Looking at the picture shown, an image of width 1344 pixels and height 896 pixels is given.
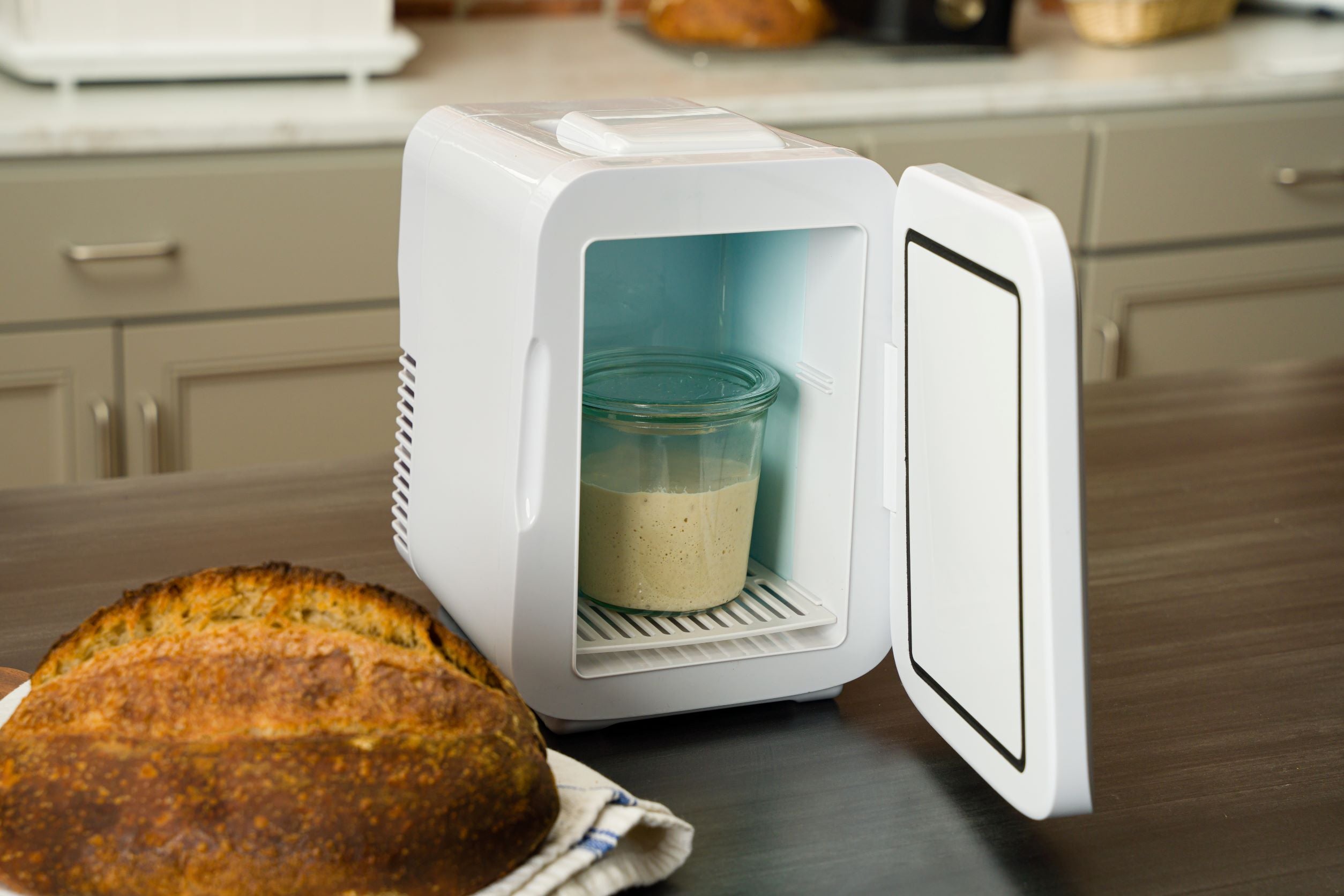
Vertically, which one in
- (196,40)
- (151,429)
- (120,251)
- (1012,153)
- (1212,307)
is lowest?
(151,429)

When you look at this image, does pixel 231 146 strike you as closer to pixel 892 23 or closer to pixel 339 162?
pixel 339 162

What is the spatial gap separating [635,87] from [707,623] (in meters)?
1.40

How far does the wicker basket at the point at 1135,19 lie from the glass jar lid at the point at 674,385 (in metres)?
1.80

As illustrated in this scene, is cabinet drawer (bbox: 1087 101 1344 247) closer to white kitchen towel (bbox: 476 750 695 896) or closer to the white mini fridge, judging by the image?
the white mini fridge

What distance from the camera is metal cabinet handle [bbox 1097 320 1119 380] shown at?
2.12 metres

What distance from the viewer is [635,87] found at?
1.94 metres

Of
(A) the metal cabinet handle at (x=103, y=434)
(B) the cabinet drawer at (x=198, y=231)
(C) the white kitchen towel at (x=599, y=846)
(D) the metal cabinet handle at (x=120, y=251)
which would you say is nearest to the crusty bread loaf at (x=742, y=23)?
(B) the cabinet drawer at (x=198, y=231)

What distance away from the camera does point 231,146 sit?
5.47 ft

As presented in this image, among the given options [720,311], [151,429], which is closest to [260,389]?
[151,429]

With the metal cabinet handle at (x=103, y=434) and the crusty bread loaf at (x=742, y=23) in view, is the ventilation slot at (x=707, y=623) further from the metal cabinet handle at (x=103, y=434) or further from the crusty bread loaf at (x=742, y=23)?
the crusty bread loaf at (x=742, y=23)

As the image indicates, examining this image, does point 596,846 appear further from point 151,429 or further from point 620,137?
point 151,429

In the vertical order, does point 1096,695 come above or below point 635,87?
below

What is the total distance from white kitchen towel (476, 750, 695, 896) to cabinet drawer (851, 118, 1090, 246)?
1.48 meters

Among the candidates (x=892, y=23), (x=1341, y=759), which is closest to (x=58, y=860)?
(x=1341, y=759)
